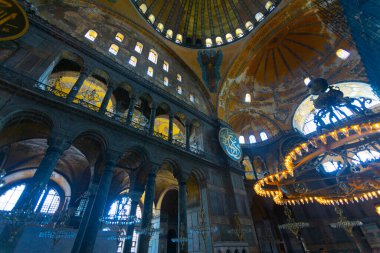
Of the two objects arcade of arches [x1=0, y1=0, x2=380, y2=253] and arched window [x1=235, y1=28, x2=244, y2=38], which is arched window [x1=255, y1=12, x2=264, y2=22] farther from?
arched window [x1=235, y1=28, x2=244, y2=38]

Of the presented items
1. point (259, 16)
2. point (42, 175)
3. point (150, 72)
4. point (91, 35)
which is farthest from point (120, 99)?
point (259, 16)

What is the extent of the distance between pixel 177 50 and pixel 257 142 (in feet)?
40.5

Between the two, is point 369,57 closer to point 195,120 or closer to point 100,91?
point 195,120

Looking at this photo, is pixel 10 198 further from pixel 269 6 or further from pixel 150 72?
pixel 269 6

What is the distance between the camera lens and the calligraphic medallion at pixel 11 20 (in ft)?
19.1

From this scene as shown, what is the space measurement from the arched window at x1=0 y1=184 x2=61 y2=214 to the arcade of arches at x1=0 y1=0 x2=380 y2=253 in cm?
8

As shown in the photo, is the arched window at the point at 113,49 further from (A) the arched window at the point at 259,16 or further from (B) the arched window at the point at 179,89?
(A) the arched window at the point at 259,16

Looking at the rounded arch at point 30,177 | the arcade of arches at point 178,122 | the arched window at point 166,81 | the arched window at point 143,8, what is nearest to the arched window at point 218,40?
the arcade of arches at point 178,122

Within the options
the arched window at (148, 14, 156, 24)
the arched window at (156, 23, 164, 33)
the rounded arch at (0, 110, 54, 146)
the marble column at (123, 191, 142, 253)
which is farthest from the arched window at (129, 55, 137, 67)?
the marble column at (123, 191, 142, 253)

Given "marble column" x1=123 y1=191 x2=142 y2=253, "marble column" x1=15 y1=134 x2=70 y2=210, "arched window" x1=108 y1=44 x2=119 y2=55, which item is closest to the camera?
"marble column" x1=15 y1=134 x2=70 y2=210

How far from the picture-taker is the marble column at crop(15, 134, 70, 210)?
5012 millimetres

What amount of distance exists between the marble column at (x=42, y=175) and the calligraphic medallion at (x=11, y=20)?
3635 millimetres

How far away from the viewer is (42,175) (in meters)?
5.66

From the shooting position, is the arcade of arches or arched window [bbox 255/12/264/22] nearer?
the arcade of arches
